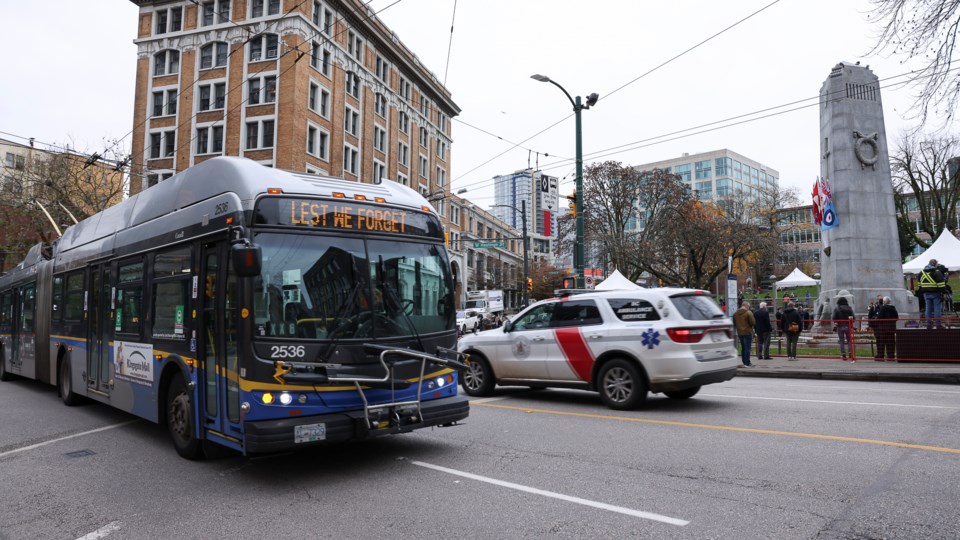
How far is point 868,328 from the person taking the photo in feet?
55.8

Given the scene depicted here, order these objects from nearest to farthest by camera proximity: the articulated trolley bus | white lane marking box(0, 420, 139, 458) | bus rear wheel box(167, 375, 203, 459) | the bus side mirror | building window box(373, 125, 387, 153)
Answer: the bus side mirror
the articulated trolley bus
bus rear wheel box(167, 375, 203, 459)
white lane marking box(0, 420, 139, 458)
building window box(373, 125, 387, 153)

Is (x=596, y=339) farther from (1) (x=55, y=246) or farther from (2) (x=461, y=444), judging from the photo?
(1) (x=55, y=246)

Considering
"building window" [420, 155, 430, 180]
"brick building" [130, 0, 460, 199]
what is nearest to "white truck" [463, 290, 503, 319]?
"building window" [420, 155, 430, 180]

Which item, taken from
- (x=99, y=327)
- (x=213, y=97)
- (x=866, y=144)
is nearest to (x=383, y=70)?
(x=213, y=97)

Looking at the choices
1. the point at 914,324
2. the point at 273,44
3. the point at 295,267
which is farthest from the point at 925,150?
the point at 295,267

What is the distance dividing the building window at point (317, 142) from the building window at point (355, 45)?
702 cm

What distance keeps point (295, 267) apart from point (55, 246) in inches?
375

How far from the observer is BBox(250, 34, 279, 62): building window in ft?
133

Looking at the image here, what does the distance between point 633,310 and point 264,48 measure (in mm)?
38479

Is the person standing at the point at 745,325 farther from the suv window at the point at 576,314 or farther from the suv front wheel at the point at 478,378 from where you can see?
the suv front wheel at the point at 478,378

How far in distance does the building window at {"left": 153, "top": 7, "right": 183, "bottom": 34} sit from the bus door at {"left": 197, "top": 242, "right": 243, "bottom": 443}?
44430 millimetres

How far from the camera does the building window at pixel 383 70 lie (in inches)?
1983

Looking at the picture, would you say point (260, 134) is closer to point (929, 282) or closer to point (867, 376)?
point (929, 282)

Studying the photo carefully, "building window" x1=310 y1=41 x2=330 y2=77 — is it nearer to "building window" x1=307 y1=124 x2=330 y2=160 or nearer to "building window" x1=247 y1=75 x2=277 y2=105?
"building window" x1=247 y1=75 x2=277 y2=105
